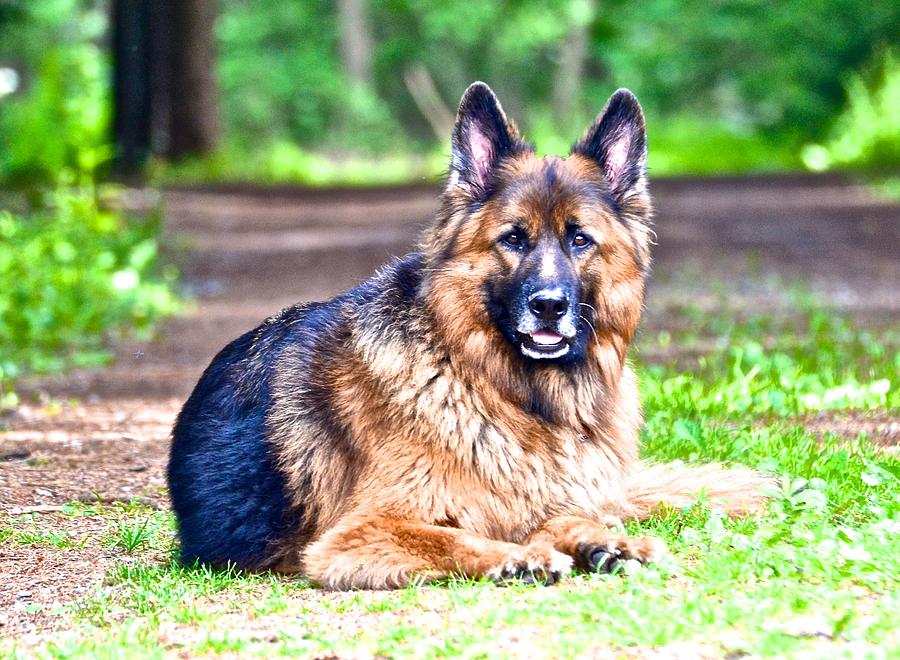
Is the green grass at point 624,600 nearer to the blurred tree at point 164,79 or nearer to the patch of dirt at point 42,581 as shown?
A: the patch of dirt at point 42,581

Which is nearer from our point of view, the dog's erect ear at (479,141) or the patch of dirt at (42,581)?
the patch of dirt at (42,581)

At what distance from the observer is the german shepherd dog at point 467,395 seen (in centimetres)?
500

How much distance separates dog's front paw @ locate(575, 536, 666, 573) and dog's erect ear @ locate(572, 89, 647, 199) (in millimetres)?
1513

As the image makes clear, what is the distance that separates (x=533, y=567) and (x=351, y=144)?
37.2 m

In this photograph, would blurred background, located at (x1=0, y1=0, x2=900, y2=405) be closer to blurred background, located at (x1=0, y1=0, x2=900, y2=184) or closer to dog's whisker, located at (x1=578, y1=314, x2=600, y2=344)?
blurred background, located at (x1=0, y1=0, x2=900, y2=184)

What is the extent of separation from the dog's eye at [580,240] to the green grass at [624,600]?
1193 millimetres

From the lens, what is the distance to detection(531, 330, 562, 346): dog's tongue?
5.06m

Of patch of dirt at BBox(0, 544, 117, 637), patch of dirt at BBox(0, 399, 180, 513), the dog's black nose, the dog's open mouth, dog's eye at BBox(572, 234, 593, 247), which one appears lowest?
patch of dirt at BBox(0, 399, 180, 513)

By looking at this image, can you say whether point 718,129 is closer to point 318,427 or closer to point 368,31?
point 368,31

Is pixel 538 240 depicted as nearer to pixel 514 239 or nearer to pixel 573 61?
pixel 514 239

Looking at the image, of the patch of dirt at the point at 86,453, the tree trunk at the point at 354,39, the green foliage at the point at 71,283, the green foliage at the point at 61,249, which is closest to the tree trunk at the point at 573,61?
the tree trunk at the point at 354,39

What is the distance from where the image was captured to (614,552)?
4.73 metres

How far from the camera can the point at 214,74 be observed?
27.6m

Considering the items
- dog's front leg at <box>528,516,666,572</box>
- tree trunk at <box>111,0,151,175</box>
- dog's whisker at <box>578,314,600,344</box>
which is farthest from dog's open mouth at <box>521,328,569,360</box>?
tree trunk at <box>111,0,151,175</box>
